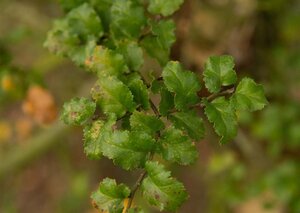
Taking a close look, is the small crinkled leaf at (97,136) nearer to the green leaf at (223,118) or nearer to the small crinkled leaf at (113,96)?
the small crinkled leaf at (113,96)

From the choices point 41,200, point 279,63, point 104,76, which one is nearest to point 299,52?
point 279,63

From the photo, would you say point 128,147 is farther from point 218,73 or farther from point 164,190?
point 218,73

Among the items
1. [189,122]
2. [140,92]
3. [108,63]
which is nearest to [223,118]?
[189,122]

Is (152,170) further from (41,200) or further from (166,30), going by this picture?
(41,200)

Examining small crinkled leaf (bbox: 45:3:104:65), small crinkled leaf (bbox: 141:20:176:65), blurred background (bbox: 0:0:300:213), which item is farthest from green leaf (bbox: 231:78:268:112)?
blurred background (bbox: 0:0:300:213)

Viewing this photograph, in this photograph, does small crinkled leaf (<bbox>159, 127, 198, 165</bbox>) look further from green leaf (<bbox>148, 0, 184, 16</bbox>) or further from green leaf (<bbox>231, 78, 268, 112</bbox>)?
green leaf (<bbox>148, 0, 184, 16</bbox>)

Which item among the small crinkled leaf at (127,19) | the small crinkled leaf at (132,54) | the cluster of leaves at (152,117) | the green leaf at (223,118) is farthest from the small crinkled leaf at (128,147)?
the small crinkled leaf at (127,19)
